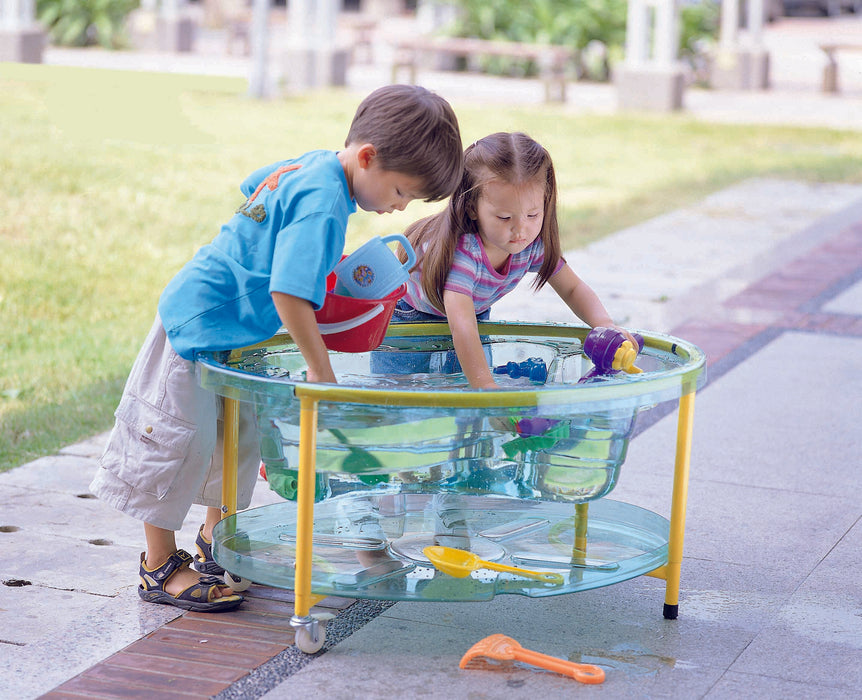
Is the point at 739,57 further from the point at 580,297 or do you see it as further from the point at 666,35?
the point at 580,297

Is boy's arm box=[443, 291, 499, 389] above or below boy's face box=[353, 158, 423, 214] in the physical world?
below

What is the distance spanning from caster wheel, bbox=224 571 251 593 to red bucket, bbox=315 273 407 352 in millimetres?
583

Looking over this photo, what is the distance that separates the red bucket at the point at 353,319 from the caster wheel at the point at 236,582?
1.91 ft

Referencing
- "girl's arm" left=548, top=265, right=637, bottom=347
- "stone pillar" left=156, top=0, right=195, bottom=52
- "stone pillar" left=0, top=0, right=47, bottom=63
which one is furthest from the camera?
"stone pillar" left=156, top=0, right=195, bottom=52

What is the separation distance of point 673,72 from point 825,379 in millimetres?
11262

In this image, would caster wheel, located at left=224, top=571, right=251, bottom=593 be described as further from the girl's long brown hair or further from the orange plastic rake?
the girl's long brown hair

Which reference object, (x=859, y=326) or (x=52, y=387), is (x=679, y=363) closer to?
(x=52, y=387)

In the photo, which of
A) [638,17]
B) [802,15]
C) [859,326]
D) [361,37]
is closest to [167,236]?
[859,326]

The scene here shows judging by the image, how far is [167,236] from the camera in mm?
7520

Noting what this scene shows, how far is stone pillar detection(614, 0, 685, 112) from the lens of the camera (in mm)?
15555

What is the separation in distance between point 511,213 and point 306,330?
2.03 feet

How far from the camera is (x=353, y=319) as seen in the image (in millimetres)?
2783

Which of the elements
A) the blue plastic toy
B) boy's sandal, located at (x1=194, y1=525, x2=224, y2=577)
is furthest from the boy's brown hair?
boy's sandal, located at (x1=194, y1=525, x2=224, y2=577)

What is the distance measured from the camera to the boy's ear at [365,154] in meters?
2.57
